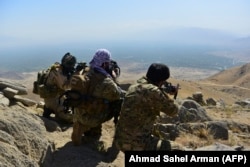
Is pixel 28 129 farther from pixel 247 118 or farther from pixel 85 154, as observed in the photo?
pixel 247 118

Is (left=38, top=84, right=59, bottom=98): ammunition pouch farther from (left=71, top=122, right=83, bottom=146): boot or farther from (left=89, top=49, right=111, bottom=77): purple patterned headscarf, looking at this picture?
(left=89, top=49, right=111, bottom=77): purple patterned headscarf

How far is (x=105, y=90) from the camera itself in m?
6.80

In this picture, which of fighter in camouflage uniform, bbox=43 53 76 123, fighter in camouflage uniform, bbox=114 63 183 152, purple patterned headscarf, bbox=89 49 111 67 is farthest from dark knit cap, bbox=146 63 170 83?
fighter in camouflage uniform, bbox=43 53 76 123

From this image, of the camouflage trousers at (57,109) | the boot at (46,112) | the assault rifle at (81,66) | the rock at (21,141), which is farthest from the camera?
the boot at (46,112)

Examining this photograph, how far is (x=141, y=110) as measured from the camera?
19.7ft

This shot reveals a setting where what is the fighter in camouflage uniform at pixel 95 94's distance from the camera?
22.3 feet

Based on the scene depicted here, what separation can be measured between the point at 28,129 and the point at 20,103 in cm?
314

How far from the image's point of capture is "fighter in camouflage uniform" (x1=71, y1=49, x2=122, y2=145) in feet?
22.3

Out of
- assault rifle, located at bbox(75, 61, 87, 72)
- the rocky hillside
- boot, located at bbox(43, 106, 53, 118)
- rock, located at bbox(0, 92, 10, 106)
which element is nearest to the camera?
the rocky hillside

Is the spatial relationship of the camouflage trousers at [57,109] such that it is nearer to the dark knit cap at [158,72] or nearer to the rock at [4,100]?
the rock at [4,100]

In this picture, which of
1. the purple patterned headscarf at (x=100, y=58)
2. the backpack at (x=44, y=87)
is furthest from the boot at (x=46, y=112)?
the purple patterned headscarf at (x=100, y=58)

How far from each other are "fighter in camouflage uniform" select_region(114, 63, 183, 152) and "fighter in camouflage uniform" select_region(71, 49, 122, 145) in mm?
807

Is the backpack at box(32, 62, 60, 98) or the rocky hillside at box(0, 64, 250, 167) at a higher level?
the backpack at box(32, 62, 60, 98)

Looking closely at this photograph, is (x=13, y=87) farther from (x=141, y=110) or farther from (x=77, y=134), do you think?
(x=141, y=110)
